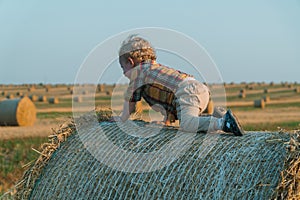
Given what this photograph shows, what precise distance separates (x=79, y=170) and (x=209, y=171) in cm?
137

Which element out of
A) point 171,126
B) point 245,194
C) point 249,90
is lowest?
point 245,194

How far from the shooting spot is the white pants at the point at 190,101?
16.5 feet

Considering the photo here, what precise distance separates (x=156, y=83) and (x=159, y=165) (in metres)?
0.98

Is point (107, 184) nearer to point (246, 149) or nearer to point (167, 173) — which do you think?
point (167, 173)

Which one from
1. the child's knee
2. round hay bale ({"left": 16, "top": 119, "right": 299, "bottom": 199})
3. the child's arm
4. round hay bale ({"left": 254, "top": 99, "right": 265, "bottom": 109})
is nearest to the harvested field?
round hay bale ({"left": 254, "top": 99, "right": 265, "bottom": 109})

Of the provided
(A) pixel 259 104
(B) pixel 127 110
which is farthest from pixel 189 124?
(A) pixel 259 104

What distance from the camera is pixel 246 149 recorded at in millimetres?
4367

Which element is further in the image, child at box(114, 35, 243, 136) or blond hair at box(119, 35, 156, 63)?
blond hair at box(119, 35, 156, 63)

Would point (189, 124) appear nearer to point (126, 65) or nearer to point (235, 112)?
point (126, 65)

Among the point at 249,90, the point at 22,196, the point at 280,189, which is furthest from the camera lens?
the point at 249,90

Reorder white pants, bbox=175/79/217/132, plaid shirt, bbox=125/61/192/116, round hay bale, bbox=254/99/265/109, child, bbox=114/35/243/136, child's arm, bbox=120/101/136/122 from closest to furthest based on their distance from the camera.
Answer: child, bbox=114/35/243/136, white pants, bbox=175/79/217/132, plaid shirt, bbox=125/61/192/116, child's arm, bbox=120/101/136/122, round hay bale, bbox=254/99/265/109

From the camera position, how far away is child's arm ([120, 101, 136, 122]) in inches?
226

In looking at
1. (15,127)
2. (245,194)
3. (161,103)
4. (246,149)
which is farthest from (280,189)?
(15,127)

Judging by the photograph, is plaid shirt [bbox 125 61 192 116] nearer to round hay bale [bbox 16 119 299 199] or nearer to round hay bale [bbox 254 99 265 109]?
round hay bale [bbox 16 119 299 199]
